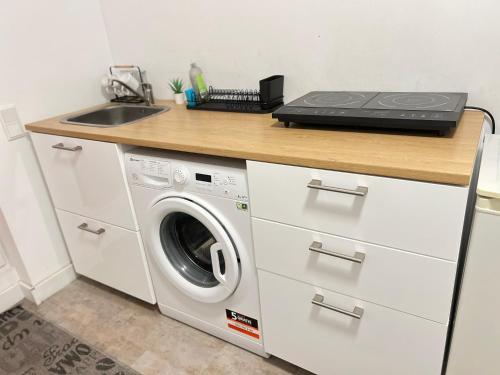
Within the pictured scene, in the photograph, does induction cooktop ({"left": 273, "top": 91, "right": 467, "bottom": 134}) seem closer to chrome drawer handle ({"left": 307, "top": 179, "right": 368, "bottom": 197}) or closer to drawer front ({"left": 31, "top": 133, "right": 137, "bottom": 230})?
chrome drawer handle ({"left": 307, "top": 179, "right": 368, "bottom": 197})

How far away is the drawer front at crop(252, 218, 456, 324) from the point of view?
1025mm

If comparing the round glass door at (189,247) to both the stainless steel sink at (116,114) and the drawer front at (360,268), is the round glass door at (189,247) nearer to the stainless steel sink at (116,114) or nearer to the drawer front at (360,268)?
the drawer front at (360,268)

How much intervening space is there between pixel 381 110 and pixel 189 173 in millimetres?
675

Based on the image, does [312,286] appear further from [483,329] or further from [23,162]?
[23,162]

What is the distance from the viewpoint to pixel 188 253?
166cm

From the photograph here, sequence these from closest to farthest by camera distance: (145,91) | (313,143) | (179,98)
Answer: (313,143), (179,98), (145,91)

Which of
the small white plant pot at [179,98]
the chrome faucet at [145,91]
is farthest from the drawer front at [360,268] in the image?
the chrome faucet at [145,91]

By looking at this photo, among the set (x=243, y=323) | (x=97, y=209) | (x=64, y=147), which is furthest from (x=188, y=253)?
(x=64, y=147)

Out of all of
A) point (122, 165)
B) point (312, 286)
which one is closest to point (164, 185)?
point (122, 165)

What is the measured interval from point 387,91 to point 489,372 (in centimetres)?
97

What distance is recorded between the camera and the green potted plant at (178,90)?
6.40 ft

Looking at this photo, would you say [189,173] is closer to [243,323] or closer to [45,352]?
[243,323]

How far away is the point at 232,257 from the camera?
1.38m

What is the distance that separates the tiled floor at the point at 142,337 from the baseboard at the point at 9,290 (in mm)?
65
